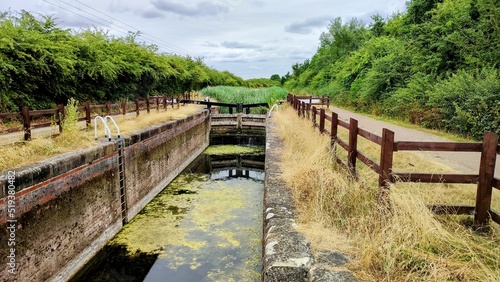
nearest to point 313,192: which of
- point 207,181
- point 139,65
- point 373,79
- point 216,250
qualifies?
point 216,250

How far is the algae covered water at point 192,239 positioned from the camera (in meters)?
5.57

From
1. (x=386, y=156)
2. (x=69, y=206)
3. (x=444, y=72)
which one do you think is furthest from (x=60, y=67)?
(x=444, y=72)

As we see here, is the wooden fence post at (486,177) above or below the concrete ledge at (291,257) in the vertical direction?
above

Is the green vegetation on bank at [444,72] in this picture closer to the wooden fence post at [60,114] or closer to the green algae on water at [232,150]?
the green algae on water at [232,150]

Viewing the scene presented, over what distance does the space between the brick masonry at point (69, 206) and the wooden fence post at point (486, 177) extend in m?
5.38

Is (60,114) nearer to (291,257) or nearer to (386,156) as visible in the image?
(291,257)

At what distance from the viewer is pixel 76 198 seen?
5.62m

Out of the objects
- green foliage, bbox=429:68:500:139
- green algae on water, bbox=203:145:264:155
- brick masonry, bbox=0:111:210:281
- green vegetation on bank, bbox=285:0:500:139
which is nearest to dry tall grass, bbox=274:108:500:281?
brick masonry, bbox=0:111:210:281

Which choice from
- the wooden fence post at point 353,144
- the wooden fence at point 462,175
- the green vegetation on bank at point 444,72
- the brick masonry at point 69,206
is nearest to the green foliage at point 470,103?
the green vegetation on bank at point 444,72

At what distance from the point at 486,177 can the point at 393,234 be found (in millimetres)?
1605

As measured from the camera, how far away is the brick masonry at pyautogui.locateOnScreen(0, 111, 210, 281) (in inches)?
172

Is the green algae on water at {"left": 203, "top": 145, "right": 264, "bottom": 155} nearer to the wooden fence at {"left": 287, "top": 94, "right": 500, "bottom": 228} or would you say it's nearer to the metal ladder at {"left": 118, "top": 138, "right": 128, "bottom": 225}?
the metal ladder at {"left": 118, "top": 138, "right": 128, "bottom": 225}

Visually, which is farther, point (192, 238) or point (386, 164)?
point (192, 238)

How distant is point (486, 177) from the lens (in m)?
3.75
